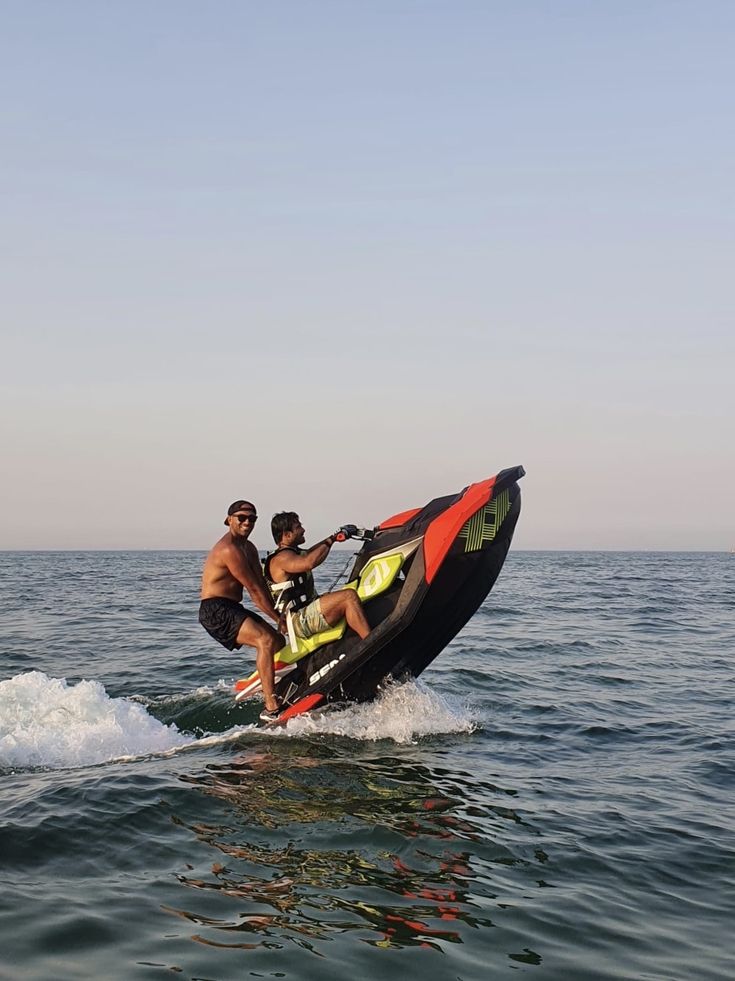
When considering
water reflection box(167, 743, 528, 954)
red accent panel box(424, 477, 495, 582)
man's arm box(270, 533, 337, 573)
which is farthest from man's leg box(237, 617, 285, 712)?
red accent panel box(424, 477, 495, 582)

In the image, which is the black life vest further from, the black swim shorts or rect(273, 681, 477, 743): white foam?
rect(273, 681, 477, 743): white foam

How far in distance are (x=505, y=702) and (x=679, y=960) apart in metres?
6.33

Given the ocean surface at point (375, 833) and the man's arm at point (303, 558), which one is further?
the man's arm at point (303, 558)

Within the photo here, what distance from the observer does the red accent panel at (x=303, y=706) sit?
27.4ft

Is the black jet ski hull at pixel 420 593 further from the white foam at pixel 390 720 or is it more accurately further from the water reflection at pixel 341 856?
the water reflection at pixel 341 856

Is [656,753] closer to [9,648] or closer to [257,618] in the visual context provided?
[257,618]

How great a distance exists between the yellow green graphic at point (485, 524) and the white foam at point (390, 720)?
4.91 ft

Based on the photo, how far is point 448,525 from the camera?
8086mm

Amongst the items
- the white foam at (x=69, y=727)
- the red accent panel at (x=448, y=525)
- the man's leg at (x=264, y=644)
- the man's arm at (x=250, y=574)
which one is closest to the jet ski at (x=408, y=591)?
the red accent panel at (x=448, y=525)

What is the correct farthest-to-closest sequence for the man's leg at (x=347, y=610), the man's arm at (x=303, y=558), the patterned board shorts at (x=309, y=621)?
1. the patterned board shorts at (x=309, y=621)
2. the man's leg at (x=347, y=610)
3. the man's arm at (x=303, y=558)

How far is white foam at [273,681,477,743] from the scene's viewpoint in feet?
27.5

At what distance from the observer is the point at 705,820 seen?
20.6 ft

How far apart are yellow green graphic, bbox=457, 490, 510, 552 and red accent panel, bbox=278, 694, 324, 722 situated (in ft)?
6.13

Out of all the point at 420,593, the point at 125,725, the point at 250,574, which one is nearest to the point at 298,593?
the point at 250,574
